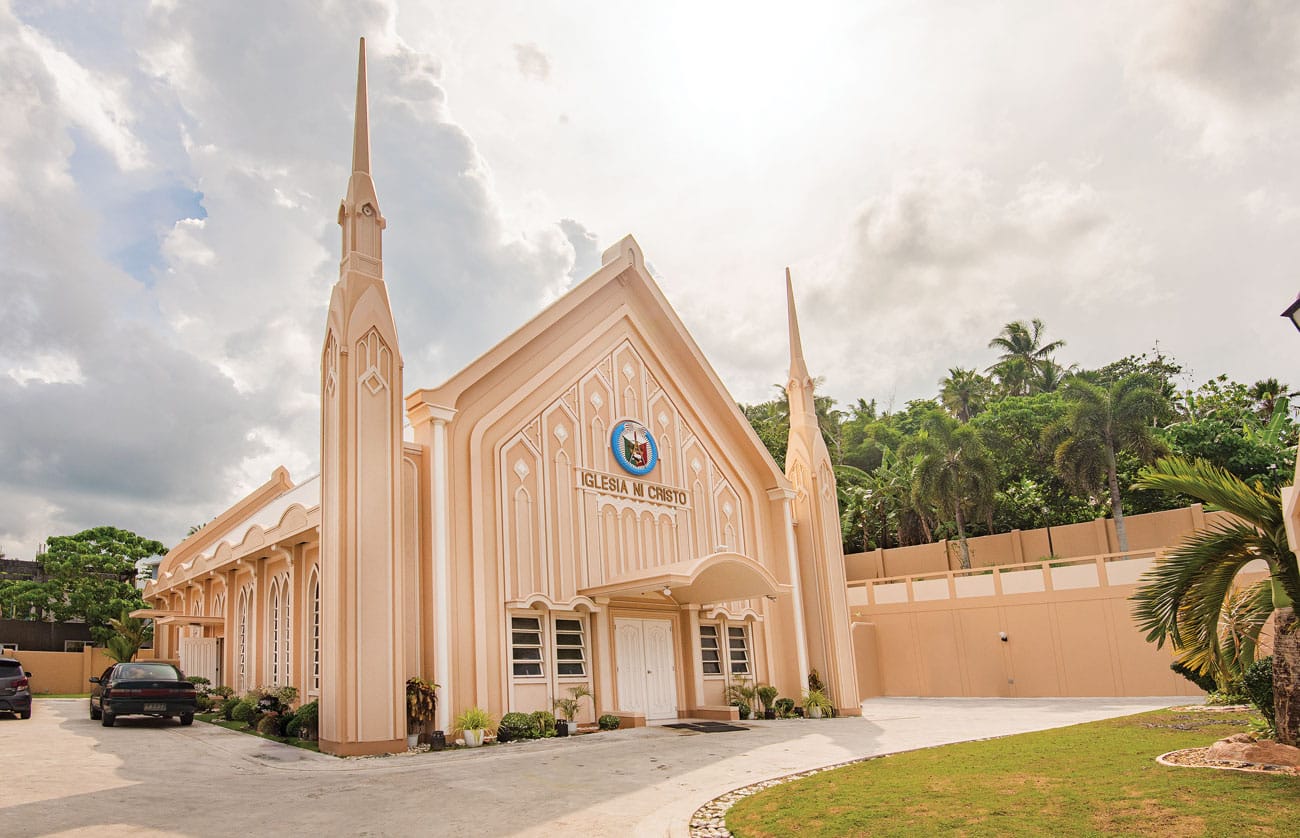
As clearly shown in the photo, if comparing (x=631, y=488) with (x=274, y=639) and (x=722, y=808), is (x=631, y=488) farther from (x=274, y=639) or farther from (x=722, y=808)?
(x=722, y=808)

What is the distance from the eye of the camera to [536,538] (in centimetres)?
1783

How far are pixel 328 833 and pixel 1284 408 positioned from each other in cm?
4089

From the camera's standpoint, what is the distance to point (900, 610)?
29859 mm

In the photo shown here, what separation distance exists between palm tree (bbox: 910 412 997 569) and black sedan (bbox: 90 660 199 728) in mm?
28733

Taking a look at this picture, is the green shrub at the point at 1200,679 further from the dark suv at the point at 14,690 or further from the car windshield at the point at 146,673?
the dark suv at the point at 14,690

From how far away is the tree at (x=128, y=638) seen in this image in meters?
33.4

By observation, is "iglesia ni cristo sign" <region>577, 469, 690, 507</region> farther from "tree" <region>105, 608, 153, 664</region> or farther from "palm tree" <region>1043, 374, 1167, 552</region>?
"palm tree" <region>1043, 374, 1167, 552</region>

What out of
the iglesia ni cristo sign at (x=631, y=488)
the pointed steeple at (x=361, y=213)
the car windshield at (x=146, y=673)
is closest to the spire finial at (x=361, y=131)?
the pointed steeple at (x=361, y=213)

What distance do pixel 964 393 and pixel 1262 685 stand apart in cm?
4732

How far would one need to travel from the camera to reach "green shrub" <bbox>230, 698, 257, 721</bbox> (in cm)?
1777

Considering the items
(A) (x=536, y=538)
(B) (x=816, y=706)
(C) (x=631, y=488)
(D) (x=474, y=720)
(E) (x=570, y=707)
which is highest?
(C) (x=631, y=488)

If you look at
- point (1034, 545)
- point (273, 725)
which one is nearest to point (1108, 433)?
point (1034, 545)

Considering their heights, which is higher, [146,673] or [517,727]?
[146,673]

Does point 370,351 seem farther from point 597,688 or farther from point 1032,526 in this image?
point 1032,526
